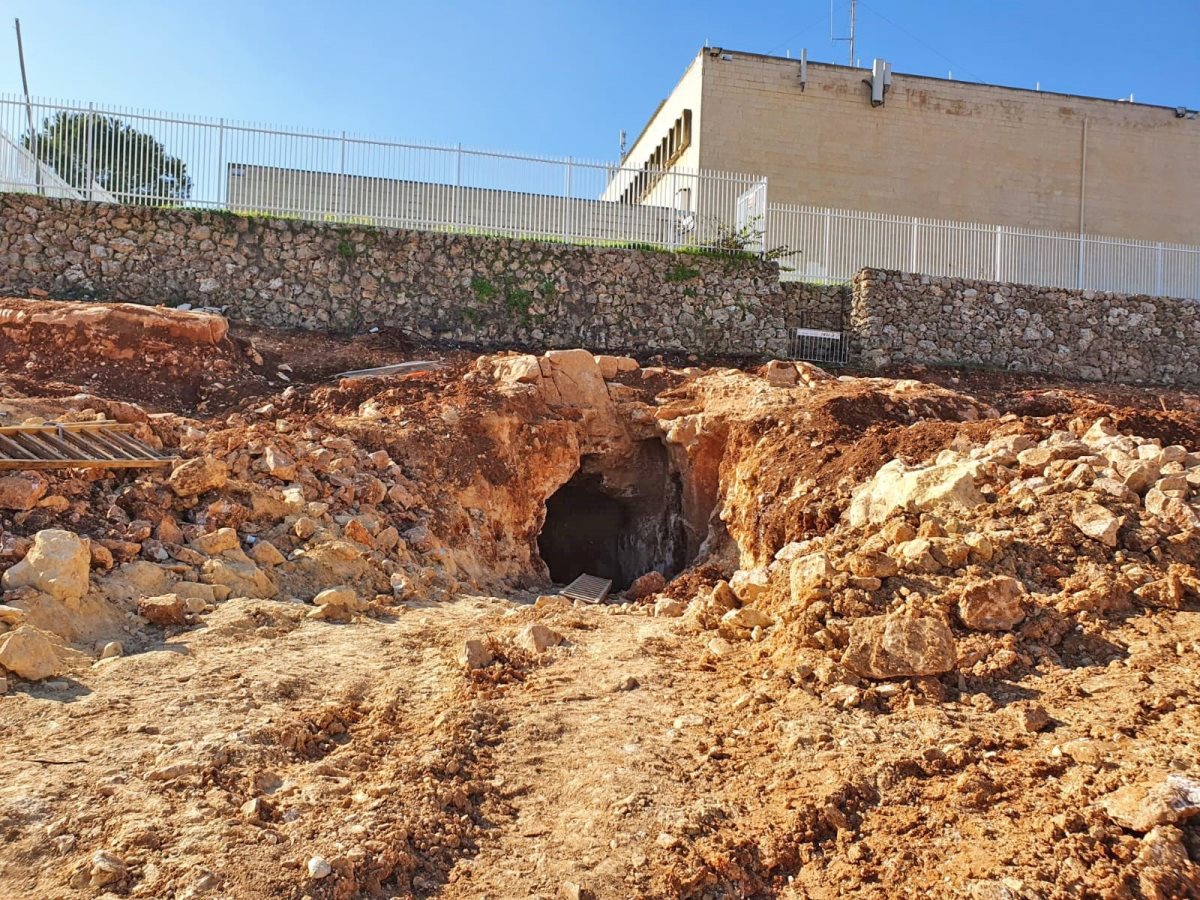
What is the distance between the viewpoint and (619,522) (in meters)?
12.6

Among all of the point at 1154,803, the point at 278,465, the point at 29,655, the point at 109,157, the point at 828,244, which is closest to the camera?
the point at 1154,803

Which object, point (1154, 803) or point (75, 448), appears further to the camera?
point (75, 448)

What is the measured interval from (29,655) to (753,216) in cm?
1361

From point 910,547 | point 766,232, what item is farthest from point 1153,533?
point 766,232

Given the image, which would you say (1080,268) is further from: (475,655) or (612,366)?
(475,655)

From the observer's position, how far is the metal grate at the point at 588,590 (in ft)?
27.3

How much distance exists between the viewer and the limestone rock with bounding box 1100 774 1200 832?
3.18m

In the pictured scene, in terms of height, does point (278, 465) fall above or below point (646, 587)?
above

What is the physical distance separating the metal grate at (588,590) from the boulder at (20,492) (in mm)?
4332

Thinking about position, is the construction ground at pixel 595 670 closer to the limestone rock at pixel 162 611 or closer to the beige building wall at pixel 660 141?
the limestone rock at pixel 162 611

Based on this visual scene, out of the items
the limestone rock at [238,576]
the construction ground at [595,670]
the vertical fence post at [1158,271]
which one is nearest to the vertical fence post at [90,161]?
the construction ground at [595,670]

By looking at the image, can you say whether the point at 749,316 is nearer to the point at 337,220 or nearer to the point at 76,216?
the point at 337,220

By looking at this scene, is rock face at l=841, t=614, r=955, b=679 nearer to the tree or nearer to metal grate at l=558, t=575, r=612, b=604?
metal grate at l=558, t=575, r=612, b=604

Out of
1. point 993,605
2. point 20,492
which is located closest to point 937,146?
point 993,605
